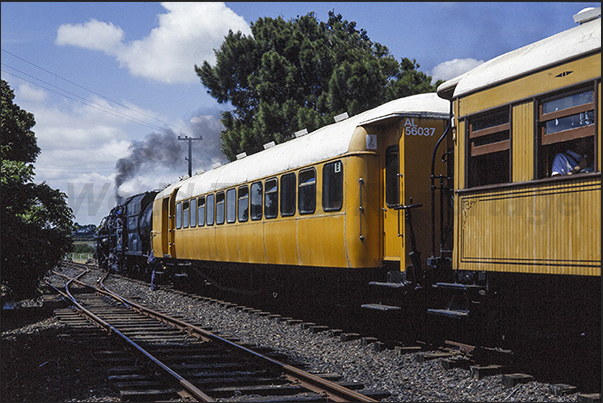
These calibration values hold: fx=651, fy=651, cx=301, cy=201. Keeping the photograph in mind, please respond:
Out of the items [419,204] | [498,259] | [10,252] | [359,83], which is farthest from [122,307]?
[359,83]

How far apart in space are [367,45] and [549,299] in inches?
1043

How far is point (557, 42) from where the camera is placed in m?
6.47

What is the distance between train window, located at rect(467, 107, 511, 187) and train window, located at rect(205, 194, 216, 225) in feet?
32.9

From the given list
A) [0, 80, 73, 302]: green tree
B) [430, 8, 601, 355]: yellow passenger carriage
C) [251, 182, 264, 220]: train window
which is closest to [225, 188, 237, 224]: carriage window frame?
[251, 182, 264, 220]: train window

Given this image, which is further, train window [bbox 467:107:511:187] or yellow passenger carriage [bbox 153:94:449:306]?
yellow passenger carriage [bbox 153:94:449:306]

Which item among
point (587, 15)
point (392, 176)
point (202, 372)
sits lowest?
point (202, 372)

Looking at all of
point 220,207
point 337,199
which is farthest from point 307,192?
point 220,207

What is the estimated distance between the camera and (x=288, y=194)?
11.9 metres

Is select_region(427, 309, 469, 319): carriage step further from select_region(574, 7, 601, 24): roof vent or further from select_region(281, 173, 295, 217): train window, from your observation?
select_region(281, 173, 295, 217): train window

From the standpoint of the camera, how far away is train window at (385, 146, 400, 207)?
→ 935cm

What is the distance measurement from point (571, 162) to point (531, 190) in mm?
498

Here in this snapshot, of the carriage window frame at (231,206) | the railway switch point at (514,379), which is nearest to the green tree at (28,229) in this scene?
the carriage window frame at (231,206)

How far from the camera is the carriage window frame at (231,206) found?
48.9ft

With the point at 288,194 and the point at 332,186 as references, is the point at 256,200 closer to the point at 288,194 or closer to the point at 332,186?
the point at 288,194
